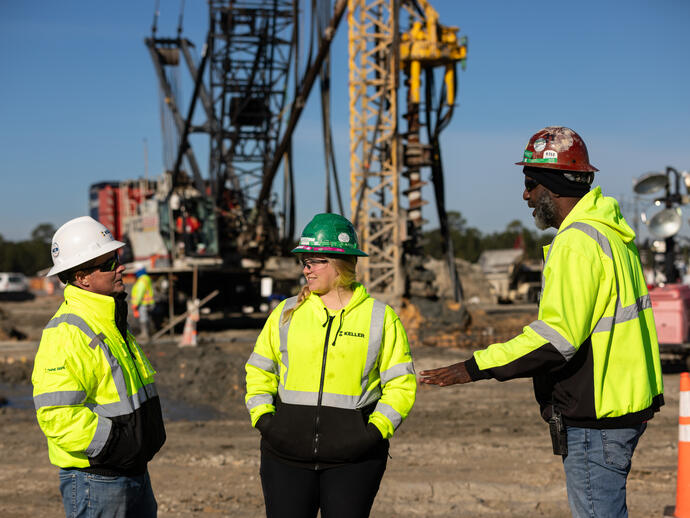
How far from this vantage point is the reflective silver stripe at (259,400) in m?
3.37

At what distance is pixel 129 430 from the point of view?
311 cm

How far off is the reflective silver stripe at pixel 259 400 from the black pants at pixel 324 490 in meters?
0.26

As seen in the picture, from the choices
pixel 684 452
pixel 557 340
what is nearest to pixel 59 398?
pixel 557 340

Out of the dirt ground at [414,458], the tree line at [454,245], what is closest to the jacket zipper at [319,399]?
the dirt ground at [414,458]

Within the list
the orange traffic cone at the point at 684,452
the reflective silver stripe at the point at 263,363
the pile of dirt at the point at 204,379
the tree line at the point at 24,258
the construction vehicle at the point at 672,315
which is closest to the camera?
the reflective silver stripe at the point at 263,363

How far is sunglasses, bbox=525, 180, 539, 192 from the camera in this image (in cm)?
334

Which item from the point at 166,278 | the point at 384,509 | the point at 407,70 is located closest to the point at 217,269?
the point at 166,278

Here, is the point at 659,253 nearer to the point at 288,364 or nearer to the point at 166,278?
→ the point at 288,364

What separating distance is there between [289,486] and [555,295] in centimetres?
134

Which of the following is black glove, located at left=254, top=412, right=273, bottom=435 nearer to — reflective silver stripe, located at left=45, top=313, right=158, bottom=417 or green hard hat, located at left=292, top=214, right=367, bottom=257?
reflective silver stripe, located at left=45, top=313, right=158, bottom=417

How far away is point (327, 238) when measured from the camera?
346 centimetres

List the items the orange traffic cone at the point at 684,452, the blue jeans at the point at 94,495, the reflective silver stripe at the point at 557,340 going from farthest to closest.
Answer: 1. the orange traffic cone at the point at 684,452
2. the blue jeans at the point at 94,495
3. the reflective silver stripe at the point at 557,340

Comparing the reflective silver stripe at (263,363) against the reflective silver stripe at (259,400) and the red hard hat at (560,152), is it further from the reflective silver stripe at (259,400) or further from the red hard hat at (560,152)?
the red hard hat at (560,152)

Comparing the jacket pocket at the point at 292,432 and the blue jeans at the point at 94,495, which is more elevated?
the jacket pocket at the point at 292,432
